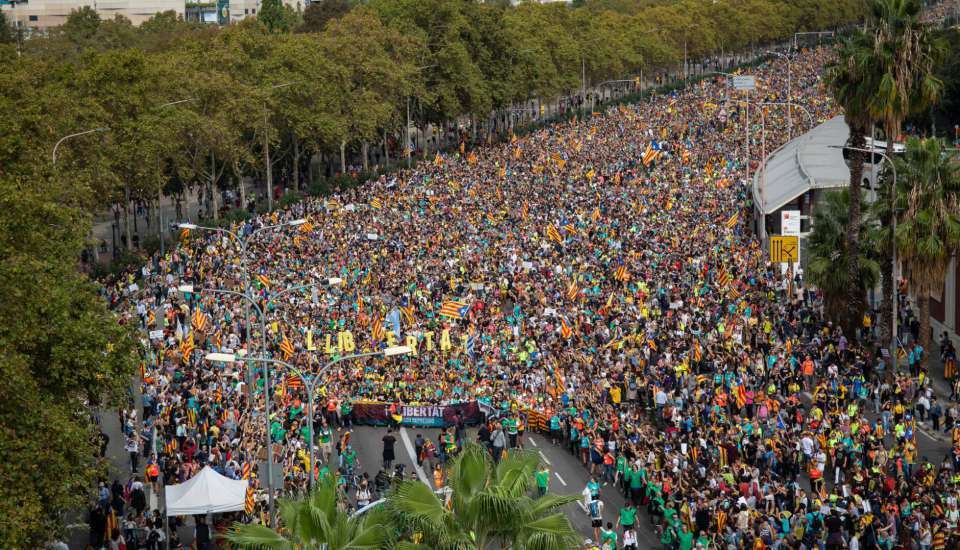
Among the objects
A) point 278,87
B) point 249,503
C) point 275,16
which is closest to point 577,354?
point 249,503

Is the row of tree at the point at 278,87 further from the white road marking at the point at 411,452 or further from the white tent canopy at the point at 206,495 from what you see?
the white road marking at the point at 411,452

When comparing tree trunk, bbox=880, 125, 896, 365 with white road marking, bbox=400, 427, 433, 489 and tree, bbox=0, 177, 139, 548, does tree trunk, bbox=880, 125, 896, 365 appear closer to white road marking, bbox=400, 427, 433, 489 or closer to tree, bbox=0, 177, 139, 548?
white road marking, bbox=400, 427, 433, 489

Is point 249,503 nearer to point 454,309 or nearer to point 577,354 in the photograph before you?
point 577,354

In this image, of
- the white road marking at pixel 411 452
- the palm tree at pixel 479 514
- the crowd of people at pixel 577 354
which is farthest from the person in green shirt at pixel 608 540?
the palm tree at pixel 479 514

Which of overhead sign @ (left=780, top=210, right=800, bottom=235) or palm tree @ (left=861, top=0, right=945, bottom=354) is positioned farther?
overhead sign @ (left=780, top=210, right=800, bottom=235)

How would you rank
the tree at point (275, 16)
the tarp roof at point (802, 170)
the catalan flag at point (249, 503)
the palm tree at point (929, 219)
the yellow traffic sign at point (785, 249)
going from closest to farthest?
the catalan flag at point (249, 503)
the palm tree at point (929, 219)
the yellow traffic sign at point (785, 249)
the tarp roof at point (802, 170)
the tree at point (275, 16)

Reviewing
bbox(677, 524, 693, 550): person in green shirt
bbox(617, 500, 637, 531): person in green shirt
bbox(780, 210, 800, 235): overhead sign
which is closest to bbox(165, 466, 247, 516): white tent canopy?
bbox(617, 500, 637, 531): person in green shirt

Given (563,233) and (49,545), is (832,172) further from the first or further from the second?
(49,545)
